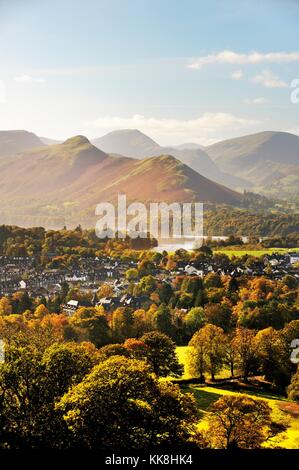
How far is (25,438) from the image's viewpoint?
20.9 feet

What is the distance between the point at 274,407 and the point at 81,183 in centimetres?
6566

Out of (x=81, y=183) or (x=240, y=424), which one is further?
(x=81, y=183)

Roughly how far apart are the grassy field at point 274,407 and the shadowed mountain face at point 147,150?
114 ft

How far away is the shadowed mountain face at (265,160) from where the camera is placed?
12469 cm

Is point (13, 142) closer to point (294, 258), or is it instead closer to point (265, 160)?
point (265, 160)

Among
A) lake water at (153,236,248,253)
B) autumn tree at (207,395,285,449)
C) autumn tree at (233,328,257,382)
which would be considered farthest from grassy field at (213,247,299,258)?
autumn tree at (207,395,285,449)

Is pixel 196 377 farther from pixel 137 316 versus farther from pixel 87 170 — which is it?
pixel 87 170

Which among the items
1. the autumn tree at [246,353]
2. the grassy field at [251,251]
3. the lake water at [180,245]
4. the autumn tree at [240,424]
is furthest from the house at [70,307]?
the lake water at [180,245]

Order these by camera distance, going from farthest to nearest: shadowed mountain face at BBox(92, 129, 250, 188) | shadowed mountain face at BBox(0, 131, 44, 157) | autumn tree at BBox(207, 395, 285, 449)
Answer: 1. shadowed mountain face at BBox(0, 131, 44, 157)
2. shadowed mountain face at BBox(92, 129, 250, 188)
3. autumn tree at BBox(207, 395, 285, 449)

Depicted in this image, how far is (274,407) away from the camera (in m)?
10.1

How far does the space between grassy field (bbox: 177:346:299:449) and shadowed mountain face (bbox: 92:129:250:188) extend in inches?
1368

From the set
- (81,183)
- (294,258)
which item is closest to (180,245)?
(294,258)

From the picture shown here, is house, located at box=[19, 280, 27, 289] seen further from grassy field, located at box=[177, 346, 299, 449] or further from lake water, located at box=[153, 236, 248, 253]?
lake water, located at box=[153, 236, 248, 253]

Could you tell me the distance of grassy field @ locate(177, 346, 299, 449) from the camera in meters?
8.13
